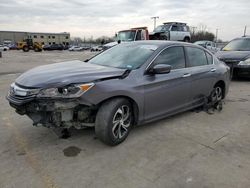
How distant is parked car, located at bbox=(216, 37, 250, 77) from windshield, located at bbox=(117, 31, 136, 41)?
8.88 meters

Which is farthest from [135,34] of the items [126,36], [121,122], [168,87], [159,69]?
[121,122]

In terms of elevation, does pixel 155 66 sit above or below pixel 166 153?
above

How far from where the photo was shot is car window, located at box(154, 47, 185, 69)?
411 cm

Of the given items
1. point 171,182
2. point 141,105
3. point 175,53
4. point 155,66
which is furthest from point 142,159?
point 175,53

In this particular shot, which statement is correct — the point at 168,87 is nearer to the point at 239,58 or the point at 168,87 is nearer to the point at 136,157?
the point at 136,157

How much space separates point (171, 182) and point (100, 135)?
3.76 feet

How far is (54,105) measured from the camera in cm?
314

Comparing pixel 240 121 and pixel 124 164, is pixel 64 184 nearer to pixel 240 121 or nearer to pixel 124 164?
pixel 124 164

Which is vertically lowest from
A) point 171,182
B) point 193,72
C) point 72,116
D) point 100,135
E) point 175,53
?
point 171,182

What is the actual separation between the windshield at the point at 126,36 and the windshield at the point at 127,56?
42.1 feet

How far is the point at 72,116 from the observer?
3273 mm

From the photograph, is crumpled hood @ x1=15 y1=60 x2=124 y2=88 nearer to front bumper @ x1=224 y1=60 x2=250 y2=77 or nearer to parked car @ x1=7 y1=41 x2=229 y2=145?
parked car @ x1=7 y1=41 x2=229 y2=145

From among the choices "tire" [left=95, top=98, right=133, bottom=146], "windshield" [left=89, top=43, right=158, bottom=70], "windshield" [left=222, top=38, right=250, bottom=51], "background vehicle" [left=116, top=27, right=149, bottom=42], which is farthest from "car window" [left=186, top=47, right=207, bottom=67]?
"background vehicle" [left=116, top=27, right=149, bottom=42]

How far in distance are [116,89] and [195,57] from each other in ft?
7.32
